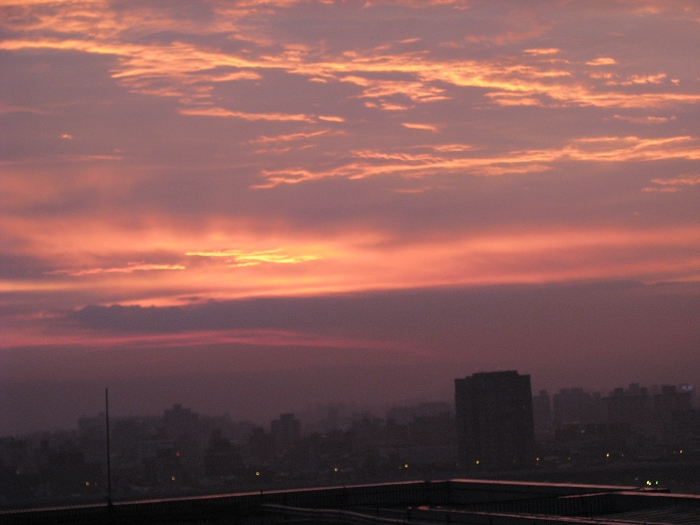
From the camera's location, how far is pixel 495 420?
141 m

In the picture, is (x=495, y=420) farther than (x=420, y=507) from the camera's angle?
A: Yes

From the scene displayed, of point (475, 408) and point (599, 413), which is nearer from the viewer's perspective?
point (475, 408)

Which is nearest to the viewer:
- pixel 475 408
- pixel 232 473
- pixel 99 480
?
pixel 99 480

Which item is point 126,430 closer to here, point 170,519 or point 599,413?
point 599,413

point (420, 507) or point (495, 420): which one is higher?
point (420, 507)

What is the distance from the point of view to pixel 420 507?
3944 centimetres

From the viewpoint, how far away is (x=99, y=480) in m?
118

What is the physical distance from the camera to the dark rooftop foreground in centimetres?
3059

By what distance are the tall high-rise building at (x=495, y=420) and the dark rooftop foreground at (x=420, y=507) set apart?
8799 centimetres

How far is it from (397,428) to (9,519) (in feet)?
463

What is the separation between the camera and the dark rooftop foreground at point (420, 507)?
3059 cm

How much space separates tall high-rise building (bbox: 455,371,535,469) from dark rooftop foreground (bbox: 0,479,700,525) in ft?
289

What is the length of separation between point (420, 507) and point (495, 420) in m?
104

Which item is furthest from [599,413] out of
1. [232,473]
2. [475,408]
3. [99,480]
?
[99,480]
